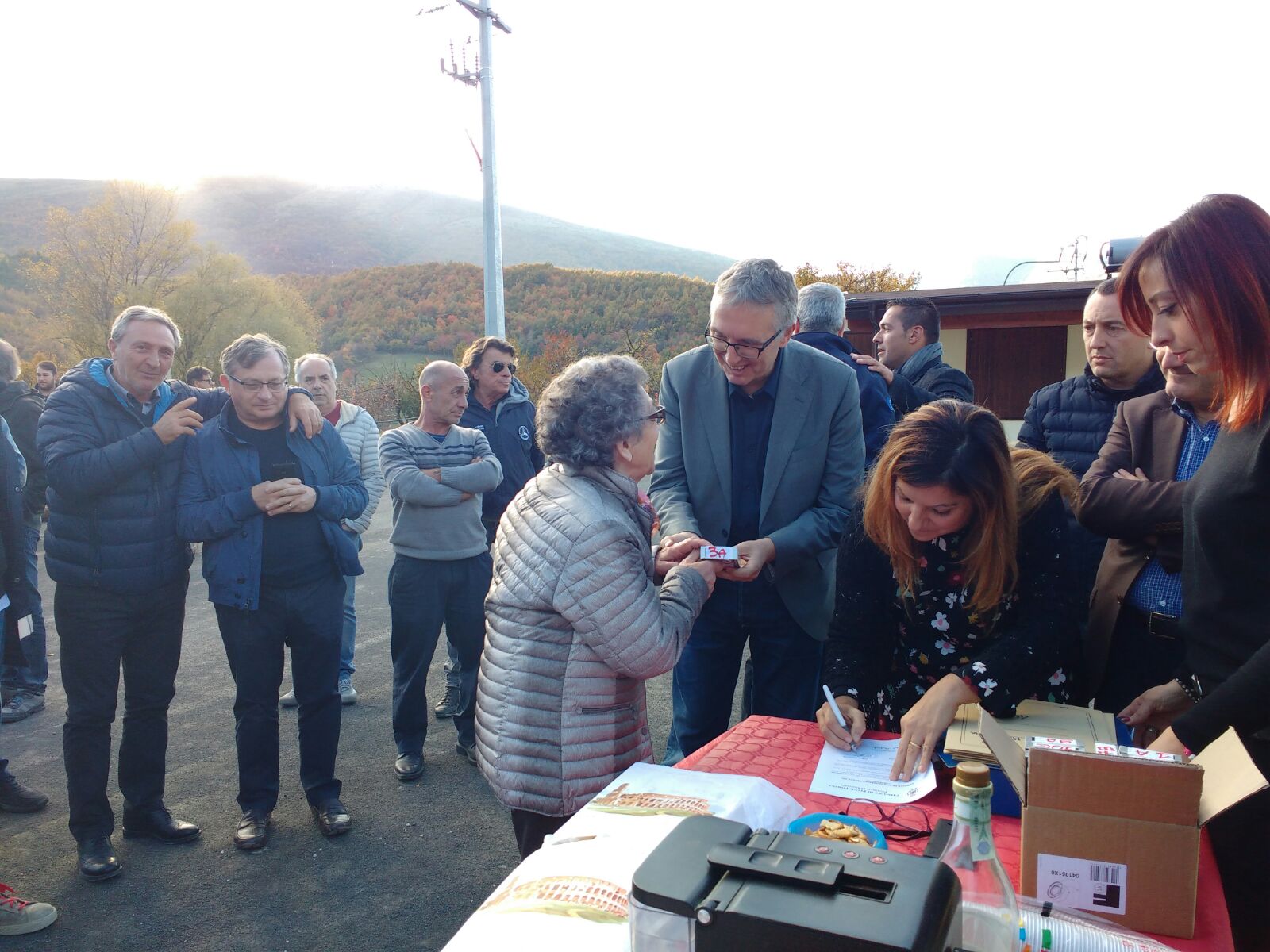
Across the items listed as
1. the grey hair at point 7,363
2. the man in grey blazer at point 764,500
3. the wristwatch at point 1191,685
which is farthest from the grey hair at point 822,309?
the grey hair at point 7,363

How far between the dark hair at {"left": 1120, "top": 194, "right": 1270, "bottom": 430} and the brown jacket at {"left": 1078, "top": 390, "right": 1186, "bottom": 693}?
0.54 m

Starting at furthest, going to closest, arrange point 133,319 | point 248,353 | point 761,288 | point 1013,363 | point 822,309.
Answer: point 1013,363 < point 822,309 < point 248,353 < point 133,319 < point 761,288

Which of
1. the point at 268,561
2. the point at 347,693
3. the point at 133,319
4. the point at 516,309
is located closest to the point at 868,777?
the point at 268,561

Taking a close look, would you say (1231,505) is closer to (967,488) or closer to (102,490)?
(967,488)

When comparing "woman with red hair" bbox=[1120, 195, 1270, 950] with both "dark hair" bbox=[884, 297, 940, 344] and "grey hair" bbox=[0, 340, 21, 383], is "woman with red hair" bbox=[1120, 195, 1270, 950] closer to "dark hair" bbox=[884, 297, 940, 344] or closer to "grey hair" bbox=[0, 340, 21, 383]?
"dark hair" bbox=[884, 297, 940, 344]

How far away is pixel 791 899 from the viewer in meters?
0.76

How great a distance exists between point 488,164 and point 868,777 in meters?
10.7

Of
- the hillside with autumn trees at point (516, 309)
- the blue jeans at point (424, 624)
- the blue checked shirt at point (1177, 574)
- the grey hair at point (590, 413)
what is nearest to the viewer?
the grey hair at point (590, 413)

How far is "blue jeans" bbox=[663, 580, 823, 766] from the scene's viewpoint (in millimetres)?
2783

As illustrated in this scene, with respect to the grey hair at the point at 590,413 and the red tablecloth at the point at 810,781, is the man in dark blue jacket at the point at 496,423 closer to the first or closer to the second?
the grey hair at the point at 590,413

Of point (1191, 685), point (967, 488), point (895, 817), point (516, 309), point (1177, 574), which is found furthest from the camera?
point (516, 309)

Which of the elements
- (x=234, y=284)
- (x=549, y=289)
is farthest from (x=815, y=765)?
(x=549, y=289)

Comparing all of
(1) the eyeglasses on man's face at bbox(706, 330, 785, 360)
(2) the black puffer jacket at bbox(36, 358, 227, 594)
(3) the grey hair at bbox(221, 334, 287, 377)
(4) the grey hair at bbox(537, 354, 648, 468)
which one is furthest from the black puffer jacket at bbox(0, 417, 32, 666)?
(1) the eyeglasses on man's face at bbox(706, 330, 785, 360)

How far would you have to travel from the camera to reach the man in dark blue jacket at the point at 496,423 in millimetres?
4828
